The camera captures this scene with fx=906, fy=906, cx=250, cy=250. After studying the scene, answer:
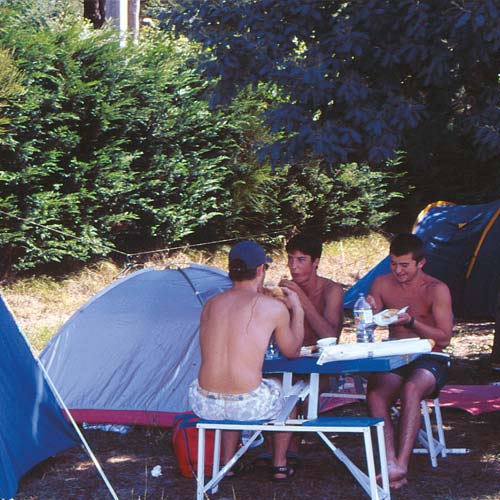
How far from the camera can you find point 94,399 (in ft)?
19.5

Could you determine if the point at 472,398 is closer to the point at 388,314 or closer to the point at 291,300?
the point at 388,314

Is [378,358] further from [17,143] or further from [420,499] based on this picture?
[17,143]

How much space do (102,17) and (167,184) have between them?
18.5 ft

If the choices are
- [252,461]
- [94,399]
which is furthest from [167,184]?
[252,461]

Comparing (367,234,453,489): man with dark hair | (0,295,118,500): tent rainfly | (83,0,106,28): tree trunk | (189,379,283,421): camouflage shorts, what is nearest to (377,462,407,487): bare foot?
(367,234,453,489): man with dark hair

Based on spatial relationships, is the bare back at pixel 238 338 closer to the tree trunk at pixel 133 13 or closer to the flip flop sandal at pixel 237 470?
the flip flop sandal at pixel 237 470

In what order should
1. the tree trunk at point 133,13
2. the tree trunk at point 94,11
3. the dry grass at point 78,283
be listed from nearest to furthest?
the dry grass at point 78,283
the tree trunk at point 94,11
the tree trunk at point 133,13

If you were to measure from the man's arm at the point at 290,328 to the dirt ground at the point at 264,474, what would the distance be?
727mm

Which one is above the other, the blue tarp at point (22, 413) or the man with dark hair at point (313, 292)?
the man with dark hair at point (313, 292)

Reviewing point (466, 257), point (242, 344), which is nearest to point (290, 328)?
point (242, 344)

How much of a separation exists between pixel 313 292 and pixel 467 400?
1.57m

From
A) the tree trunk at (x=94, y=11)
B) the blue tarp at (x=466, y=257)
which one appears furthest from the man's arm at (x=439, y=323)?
the tree trunk at (x=94, y=11)

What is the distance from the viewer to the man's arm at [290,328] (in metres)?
4.29

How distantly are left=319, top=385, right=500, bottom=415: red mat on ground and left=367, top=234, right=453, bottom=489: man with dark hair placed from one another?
3.53ft
